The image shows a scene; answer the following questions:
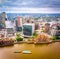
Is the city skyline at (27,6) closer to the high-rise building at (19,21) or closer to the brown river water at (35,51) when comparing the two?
the high-rise building at (19,21)

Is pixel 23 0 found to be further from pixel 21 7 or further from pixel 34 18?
pixel 34 18

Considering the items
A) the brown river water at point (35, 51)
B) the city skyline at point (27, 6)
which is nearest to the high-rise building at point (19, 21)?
the city skyline at point (27, 6)

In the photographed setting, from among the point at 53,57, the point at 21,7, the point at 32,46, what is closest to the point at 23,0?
the point at 21,7

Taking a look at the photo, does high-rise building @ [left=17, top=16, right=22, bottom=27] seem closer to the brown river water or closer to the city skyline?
the city skyline

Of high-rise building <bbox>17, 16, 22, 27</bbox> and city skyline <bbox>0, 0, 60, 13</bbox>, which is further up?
city skyline <bbox>0, 0, 60, 13</bbox>

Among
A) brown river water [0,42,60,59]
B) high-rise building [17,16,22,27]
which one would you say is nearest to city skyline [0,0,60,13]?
high-rise building [17,16,22,27]

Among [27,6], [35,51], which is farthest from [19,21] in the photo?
[35,51]
